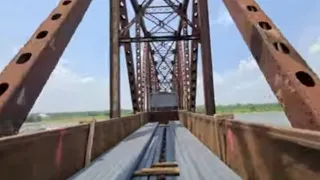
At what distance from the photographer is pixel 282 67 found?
5758mm

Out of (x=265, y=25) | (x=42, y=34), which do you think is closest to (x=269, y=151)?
(x=265, y=25)

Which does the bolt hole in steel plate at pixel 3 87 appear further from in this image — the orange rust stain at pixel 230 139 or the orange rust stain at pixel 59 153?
the orange rust stain at pixel 230 139

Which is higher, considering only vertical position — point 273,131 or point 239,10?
point 239,10

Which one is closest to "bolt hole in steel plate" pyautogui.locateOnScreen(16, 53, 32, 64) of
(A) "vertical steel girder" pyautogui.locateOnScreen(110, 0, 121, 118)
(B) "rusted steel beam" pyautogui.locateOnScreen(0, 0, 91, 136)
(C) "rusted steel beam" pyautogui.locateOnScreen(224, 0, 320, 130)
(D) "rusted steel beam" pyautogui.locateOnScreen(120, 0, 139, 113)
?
(B) "rusted steel beam" pyautogui.locateOnScreen(0, 0, 91, 136)

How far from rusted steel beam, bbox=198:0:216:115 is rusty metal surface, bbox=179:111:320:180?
7153mm

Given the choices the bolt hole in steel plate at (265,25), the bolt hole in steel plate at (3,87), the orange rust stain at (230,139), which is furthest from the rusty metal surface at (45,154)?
the bolt hole in steel plate at (265,25)

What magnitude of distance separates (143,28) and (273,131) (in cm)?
3050

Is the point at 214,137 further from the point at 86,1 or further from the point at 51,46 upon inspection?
the point at 86,1

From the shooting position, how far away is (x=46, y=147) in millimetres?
4387

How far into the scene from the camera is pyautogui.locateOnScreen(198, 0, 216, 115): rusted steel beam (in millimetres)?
13430

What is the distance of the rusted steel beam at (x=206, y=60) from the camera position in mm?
13430

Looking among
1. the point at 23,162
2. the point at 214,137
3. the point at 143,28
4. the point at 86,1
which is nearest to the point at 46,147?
the point at 23,162

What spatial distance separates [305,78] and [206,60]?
317 inches

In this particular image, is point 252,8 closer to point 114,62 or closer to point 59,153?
point 59,153
